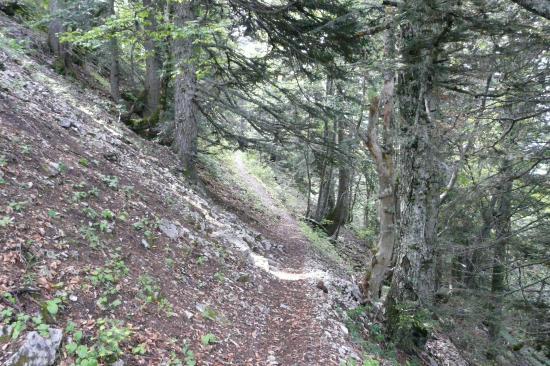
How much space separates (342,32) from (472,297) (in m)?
5.92

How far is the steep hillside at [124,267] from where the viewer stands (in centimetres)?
404

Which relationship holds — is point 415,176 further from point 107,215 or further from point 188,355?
point 107,215

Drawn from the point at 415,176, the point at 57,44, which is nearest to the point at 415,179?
the point at 415,176

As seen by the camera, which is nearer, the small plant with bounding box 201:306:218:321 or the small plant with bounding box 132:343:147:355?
the small plant with bounding box 132:343:147:355

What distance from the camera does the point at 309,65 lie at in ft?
33.7

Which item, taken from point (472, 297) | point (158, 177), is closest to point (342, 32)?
point (158, 177)

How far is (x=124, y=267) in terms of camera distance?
5281 mm

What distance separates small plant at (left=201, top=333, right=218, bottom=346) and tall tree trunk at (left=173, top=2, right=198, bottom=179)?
6575mm

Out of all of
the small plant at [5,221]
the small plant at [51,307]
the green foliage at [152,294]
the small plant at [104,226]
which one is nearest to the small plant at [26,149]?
the small plant at [104,226]

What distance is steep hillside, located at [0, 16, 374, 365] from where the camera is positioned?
4035mm

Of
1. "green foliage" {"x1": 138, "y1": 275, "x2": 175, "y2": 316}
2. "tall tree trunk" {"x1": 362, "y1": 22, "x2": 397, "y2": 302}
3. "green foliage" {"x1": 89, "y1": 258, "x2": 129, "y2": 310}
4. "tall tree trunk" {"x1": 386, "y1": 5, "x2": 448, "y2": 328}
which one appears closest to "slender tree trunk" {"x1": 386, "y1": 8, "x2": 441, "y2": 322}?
"tall tree trunk" {"x1": 386, "y1": 5, "x2": 448, "y2": 328}

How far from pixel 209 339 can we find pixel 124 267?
1.49 metres

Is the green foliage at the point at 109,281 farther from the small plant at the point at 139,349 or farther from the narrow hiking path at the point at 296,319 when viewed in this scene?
the narrow hiking path at the point at 296,319

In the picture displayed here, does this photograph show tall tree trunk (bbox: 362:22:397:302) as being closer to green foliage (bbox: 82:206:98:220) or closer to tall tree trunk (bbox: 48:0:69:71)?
green foliage (bbox: 82:206:98:220)
